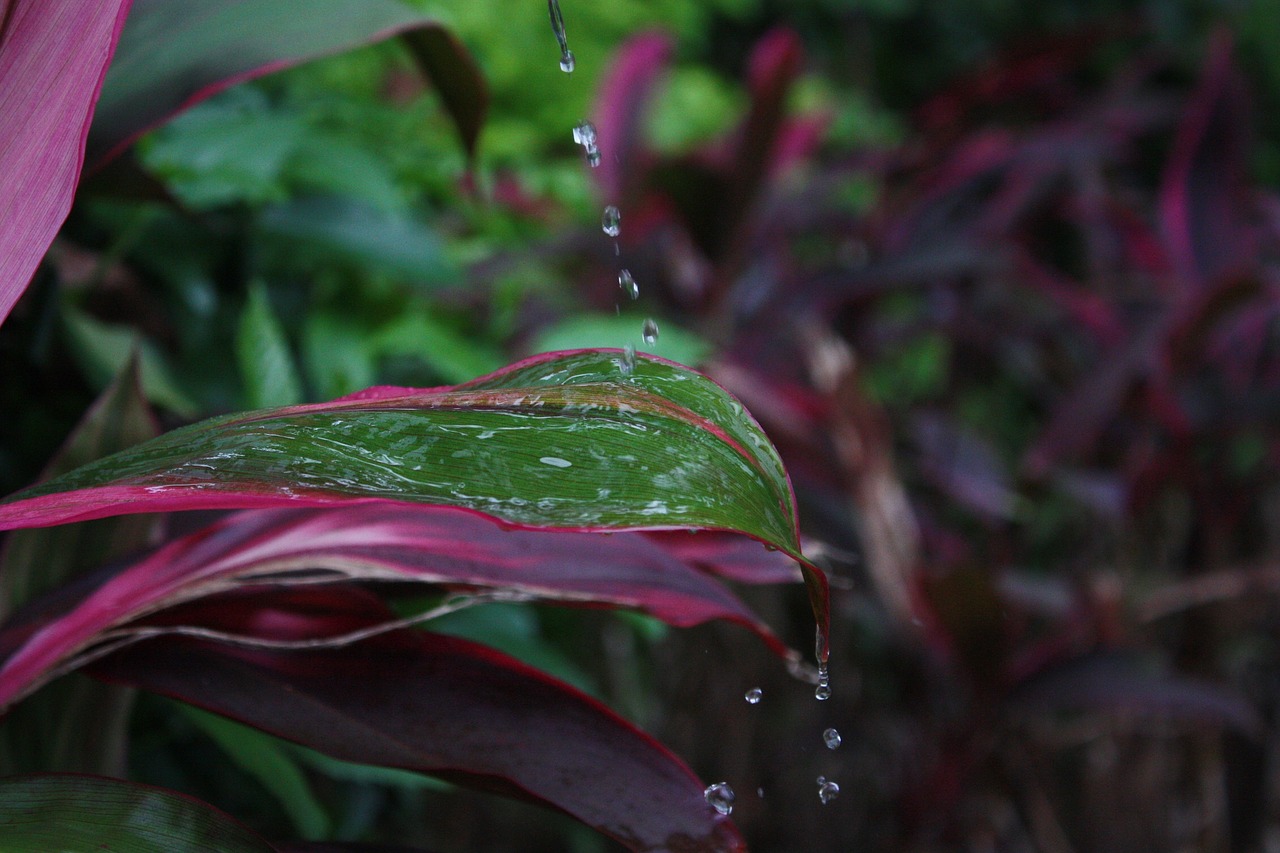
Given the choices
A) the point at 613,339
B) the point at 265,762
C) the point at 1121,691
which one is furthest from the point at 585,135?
the point at 1121,691

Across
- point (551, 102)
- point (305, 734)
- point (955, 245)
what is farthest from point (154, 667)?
point (551, 102)

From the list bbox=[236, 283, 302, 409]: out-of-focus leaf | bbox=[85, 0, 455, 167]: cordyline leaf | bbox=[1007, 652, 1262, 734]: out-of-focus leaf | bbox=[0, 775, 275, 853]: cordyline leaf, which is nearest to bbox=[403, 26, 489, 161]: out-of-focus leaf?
bbox=[85, 0, 455, 167]: cordyline leaf

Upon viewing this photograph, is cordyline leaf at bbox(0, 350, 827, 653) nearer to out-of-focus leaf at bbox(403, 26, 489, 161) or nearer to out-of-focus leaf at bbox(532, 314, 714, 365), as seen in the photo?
out-of-focus leaf at bbox(403, 26, 489, 161)

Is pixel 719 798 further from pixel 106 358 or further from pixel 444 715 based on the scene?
pixel 106 358

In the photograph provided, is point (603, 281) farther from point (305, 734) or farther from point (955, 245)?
point (305, 734)

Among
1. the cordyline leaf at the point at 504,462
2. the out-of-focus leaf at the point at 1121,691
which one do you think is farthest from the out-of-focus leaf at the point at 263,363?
the out-of-focus leaf at the point at 1121,691

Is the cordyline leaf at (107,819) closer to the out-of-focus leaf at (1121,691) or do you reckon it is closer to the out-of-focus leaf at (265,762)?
the out-of-focus leaf at (265,762)
